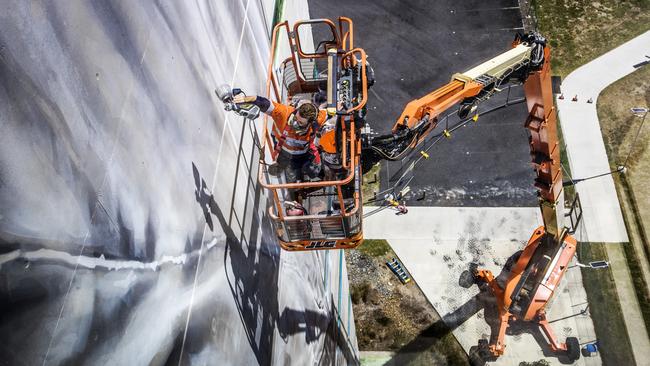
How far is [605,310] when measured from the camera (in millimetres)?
20547

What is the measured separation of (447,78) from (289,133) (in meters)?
19.8

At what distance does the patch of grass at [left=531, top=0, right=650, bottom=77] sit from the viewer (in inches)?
A: 1126

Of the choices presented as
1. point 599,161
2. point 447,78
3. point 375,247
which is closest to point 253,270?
point 375,247

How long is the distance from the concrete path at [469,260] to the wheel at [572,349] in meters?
0.25

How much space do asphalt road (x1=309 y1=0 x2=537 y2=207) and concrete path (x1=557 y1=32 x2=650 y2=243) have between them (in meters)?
2.06

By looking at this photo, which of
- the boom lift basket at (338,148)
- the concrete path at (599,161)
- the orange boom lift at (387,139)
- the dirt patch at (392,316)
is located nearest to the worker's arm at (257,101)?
the orange boom lift at (387,139)

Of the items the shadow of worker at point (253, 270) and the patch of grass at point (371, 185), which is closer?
the shadow of worker at point (253, 270)

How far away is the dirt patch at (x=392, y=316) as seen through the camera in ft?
67.0

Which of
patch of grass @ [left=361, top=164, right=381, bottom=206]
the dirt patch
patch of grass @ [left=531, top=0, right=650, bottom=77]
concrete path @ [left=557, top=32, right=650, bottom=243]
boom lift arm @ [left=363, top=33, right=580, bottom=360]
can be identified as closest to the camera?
boom lift arm @ [left=363, top=33, right=580, bottom=360]

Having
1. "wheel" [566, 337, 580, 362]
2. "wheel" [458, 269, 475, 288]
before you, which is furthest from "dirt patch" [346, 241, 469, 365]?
"wheel" [566, 337, 580, 362]

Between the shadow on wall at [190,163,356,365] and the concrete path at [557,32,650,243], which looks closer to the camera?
the shadow on wall at [190,163,356,365]

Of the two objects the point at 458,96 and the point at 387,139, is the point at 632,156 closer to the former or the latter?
the point at 458,96

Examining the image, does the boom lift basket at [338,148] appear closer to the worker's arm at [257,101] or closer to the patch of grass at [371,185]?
the worker's arm at [257,101]

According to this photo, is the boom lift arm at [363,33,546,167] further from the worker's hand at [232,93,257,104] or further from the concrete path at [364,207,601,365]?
the concrete path at [364,207,601,365]
